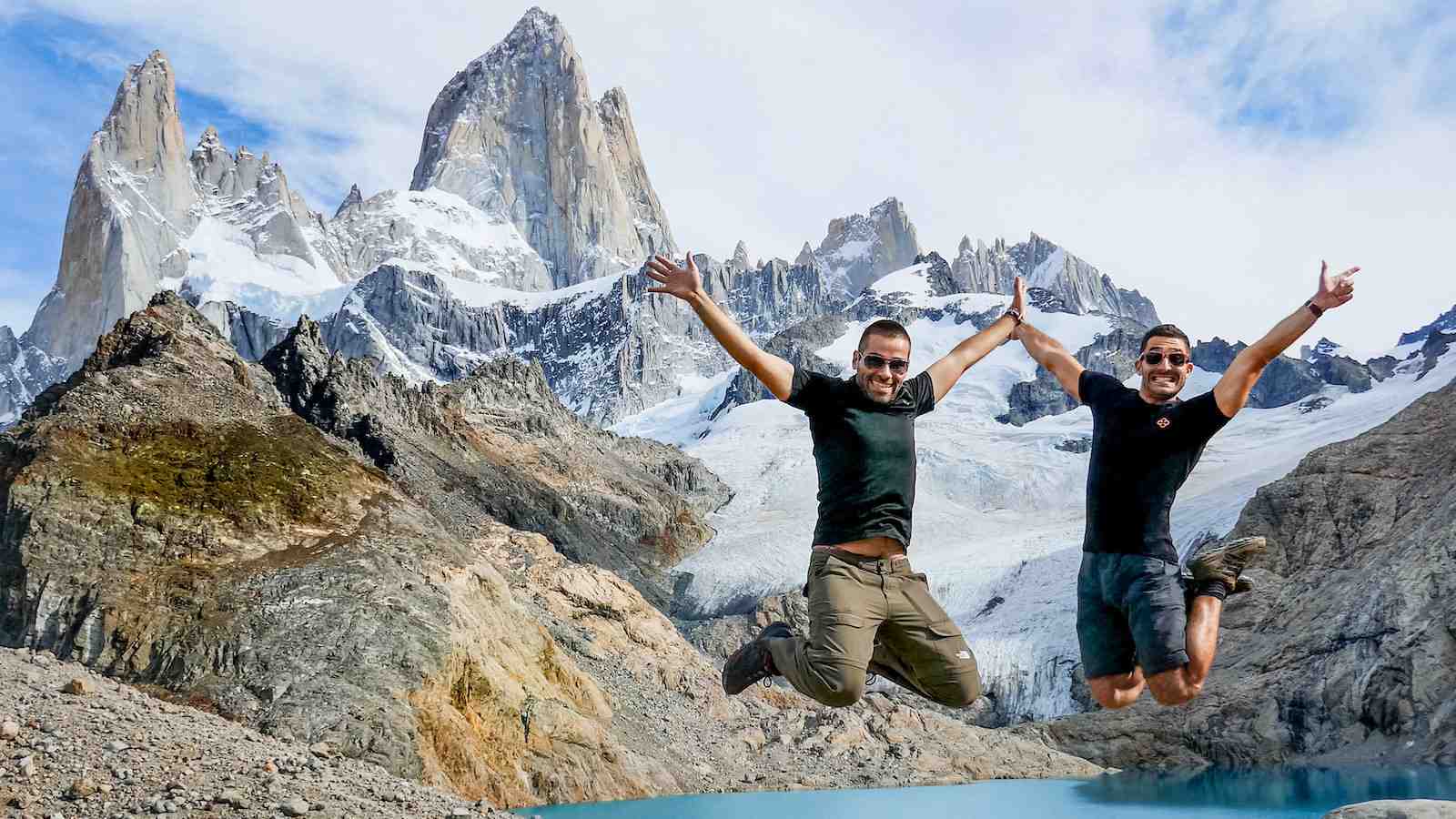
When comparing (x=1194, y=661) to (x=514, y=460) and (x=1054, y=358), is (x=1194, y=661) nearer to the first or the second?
(x=1054, y=358)

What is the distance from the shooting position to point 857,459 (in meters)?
8.61

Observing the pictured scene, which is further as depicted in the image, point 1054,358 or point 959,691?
point 1054,358

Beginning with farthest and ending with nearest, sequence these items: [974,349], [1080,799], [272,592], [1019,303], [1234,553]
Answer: [1080,799] → [272,592] → [1019,303] → [974,349] → [1234,553]

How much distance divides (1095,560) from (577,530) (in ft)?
325

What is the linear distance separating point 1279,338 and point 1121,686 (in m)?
2.57

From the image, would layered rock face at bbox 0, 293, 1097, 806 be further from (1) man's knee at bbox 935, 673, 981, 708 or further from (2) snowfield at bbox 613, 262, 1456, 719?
(2) snowfield at bbox 613, 262, 1456, 719


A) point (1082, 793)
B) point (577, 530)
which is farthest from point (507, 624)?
point (577, 530)

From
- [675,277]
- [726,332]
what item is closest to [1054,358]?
[726,332]

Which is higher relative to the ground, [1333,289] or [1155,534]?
[1333,289]

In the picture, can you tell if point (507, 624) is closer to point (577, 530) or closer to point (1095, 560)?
point (1095, 560)

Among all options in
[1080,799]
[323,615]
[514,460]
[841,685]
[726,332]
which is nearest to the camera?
[841,685]

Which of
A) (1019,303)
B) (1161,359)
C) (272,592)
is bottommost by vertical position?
(272,592)

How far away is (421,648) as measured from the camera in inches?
1430

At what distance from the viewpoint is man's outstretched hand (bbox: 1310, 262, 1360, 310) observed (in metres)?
8.70
